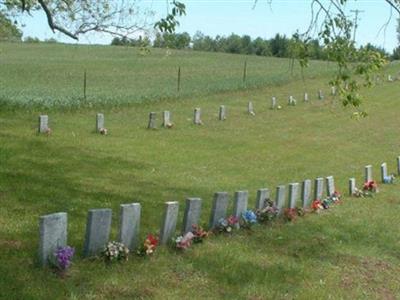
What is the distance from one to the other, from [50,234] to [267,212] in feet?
12.3

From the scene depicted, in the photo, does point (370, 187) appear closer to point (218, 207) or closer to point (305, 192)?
point (305, 192)

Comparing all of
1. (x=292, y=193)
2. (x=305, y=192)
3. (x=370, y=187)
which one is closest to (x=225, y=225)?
(x=292, y=193)

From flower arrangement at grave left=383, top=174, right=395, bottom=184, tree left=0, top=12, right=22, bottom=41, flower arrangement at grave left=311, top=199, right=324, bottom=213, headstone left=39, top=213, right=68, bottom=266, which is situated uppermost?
tree left=0, top=12, right=22, bottom=41

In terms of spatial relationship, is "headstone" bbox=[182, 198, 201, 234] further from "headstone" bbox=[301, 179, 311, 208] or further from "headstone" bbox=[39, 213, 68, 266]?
"headstone" bbox=[301, 179, 311, 208]

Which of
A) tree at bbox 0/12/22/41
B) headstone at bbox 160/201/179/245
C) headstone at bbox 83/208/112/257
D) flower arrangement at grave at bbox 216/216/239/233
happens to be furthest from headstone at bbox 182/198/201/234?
tree at bbox 0/12/22/41

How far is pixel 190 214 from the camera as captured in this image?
7.61m

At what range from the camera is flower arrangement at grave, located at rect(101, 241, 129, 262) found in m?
6.56

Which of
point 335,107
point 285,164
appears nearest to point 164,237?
point 285,164

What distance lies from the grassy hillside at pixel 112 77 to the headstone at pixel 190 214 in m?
16.0

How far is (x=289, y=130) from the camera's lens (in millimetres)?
24781

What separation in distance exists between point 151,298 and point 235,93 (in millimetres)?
31320

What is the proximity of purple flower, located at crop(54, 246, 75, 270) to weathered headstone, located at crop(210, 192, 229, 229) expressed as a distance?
2.41m

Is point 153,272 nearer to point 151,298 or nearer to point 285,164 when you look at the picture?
point 151,298

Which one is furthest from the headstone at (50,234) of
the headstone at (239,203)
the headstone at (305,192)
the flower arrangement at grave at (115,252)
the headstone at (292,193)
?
the headstone at (305,192)
